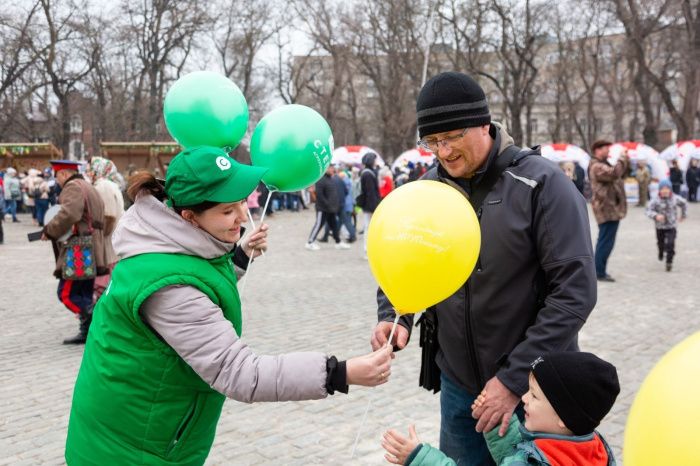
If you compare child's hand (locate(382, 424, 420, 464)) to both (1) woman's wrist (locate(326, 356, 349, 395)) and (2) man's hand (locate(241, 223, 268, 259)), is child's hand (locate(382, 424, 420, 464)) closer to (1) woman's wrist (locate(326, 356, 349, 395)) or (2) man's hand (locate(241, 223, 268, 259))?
(1) woman's wrist (locate(326, 356, 349, 395))

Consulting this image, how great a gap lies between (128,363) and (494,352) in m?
1.32

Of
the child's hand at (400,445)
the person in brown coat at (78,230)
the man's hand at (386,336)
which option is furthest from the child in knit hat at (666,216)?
the child's hand at (400,445)

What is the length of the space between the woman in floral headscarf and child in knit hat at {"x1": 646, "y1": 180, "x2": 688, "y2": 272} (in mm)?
8695

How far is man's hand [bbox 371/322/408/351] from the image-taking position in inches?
101

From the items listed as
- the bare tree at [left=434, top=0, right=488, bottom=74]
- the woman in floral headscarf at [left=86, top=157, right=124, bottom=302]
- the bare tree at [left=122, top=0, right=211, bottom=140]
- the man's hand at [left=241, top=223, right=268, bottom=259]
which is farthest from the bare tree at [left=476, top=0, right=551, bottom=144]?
the man's hand at [left=241, top=223, right=268, bottom=259]

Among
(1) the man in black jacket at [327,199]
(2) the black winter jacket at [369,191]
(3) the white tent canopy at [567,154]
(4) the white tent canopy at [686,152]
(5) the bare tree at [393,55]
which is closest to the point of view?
(2) the black winter jacket at [369,191]

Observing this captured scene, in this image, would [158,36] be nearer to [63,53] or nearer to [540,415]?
[63,53]

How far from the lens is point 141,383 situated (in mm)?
2102

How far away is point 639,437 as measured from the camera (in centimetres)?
132

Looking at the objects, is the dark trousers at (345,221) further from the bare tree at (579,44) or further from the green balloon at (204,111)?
the bare tree at (579,44)

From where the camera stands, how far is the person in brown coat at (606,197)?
9.78 metres

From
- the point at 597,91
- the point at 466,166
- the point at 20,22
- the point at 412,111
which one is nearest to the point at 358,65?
the point at 412,111

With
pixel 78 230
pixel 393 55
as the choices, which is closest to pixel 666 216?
pixel 78 230

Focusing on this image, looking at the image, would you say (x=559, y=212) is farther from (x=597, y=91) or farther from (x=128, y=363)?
(x=597, y=91)
